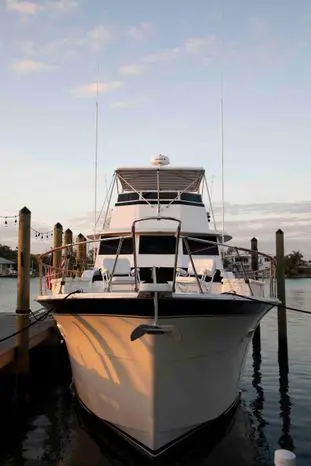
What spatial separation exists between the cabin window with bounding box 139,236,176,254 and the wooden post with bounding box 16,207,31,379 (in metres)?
2.47

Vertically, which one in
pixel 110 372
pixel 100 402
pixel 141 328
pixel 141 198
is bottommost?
pixel 100 402

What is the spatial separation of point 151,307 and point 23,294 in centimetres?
411

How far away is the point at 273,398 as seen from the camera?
1141 centimetres

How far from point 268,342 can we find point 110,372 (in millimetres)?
13222

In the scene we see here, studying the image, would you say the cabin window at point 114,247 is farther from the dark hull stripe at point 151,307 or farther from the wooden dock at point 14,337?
the dark hull stripe at point 151,307

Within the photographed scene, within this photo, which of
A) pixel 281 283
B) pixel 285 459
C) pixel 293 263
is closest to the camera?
pixel 285 459

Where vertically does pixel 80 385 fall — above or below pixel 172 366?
below

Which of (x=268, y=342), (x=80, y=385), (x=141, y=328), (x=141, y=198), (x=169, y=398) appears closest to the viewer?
(x=141, y=328)

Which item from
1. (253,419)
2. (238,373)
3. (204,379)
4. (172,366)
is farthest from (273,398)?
(172,366)

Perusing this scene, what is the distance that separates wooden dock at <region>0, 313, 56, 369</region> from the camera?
9.67 m

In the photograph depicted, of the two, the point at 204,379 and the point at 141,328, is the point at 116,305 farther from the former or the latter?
the point at 204,379

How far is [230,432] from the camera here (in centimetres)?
868

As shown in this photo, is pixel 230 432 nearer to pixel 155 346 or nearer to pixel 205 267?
pixel 155 346

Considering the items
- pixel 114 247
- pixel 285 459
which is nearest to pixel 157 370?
pixel 285 459
